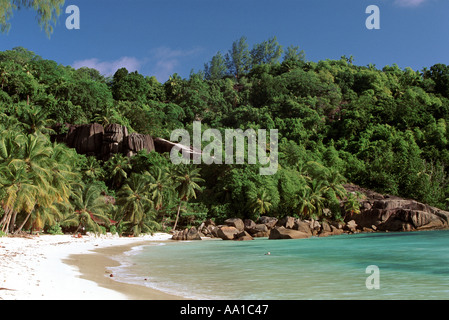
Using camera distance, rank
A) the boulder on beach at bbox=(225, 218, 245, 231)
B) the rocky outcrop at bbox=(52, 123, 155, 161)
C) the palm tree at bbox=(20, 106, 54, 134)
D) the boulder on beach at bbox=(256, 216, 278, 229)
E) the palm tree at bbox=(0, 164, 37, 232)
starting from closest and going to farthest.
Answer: the palm tree at bbox=(0, 164, 37, 232) → the boulder on beach at bbox=(225, 218, 245, 231) → the boulder on beach at bbox=(256, 216, 278, 229) → the palm tree at bbox=(20, 106, 54, 134) → the rocky outcrop at bbox=(52, 123, 155, 161)

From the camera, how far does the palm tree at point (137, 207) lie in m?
36.5

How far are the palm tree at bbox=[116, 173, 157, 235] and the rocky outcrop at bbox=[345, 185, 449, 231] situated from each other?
81.4 ft

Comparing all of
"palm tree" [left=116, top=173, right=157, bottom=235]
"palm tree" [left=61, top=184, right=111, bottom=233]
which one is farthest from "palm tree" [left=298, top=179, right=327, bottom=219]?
"palm tree" [left=61, top=184, right=111, bottom=233]

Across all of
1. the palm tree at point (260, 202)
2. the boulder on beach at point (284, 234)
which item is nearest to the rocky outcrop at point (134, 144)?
the palm tree at point (260, 202)

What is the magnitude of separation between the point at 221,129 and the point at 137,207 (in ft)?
89.5

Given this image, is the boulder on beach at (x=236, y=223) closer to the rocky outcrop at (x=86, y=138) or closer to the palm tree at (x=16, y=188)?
the rocky outcrop at (x=86, y=138)

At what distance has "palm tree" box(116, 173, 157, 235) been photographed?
36.5 m

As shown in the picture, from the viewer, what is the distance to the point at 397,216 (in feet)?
149

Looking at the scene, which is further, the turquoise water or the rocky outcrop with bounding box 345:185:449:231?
the rocky outcrop with bounding box 345:185:449:231

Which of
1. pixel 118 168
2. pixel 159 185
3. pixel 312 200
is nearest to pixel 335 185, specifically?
pixel 312 200

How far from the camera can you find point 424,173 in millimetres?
54656

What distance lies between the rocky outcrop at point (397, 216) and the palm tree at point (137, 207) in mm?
24823

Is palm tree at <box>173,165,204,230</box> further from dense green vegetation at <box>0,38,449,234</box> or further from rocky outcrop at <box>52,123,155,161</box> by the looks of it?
rocky outcrop at <box>52,123,155,161</box>
